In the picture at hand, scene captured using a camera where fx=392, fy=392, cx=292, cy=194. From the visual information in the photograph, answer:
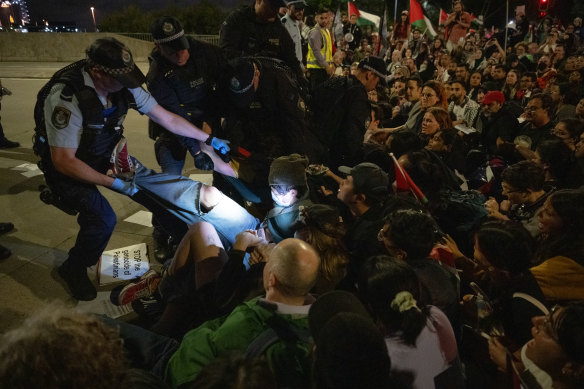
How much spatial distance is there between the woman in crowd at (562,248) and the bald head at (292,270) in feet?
4.14

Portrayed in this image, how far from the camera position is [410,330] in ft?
5.00

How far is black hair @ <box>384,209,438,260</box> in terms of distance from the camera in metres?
2.11

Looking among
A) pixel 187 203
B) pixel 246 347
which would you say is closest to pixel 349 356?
pixel 246 347

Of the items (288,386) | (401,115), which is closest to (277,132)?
(288,386)

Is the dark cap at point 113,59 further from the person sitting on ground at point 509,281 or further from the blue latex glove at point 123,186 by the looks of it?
the person sitting on ground at point 509,281

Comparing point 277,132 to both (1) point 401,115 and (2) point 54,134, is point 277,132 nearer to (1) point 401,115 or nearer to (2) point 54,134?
(2) point 54,134

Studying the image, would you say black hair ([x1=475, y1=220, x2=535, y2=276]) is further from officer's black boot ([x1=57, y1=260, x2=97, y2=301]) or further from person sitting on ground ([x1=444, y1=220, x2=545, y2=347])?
officer's black boot ([x1=57, y1=260, x2=97, y2=301])

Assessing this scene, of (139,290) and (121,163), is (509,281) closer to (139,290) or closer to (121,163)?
(139,290)

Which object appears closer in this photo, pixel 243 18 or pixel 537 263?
pixel 537 263

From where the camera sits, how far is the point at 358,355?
116 cm

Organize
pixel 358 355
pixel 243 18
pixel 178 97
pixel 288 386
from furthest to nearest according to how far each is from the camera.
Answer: pixel 243 18 → pixel 178 97 → pixel 288 386 → pixel 358 355

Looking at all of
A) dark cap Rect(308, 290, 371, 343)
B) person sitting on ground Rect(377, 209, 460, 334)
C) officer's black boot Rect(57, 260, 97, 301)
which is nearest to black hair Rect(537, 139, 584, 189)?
person sitting on ground Rect(377, 209, 460, 334)

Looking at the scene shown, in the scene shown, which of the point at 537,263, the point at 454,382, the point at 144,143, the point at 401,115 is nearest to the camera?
the point at 454,382

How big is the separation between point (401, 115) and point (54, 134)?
507 centimetres
